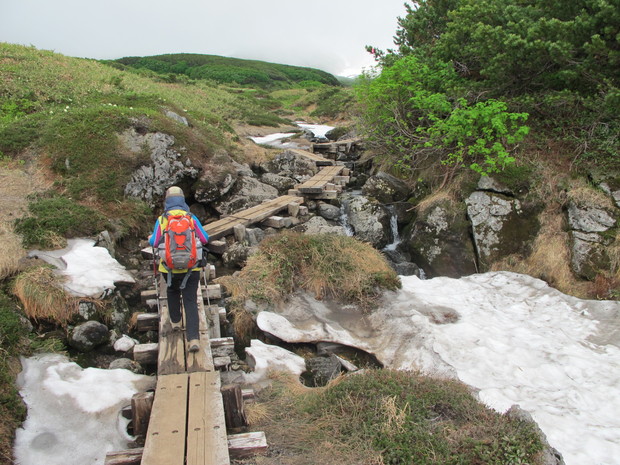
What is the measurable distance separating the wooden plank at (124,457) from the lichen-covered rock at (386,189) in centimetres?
1145

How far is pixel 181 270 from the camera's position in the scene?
575cm

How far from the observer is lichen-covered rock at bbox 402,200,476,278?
36.8 ft

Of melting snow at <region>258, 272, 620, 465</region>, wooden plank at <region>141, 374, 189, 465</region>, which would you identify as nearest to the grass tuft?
wooden plank at <region>141, 374, 189, 465</region>

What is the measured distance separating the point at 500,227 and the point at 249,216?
23.3 ft

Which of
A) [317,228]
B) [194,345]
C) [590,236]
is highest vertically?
[590,236]

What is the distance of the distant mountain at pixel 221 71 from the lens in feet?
204

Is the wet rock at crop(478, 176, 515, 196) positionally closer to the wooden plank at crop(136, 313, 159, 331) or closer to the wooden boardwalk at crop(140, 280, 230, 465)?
the wooden boardwalk at crop(140, 280, 230, 465)

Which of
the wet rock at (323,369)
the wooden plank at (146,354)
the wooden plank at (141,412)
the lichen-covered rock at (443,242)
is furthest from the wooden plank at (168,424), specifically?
the lichen-covered rock at (443,242)

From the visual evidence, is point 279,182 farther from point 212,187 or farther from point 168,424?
point 168,424

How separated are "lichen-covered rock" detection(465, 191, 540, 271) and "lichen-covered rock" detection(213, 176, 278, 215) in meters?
6.89

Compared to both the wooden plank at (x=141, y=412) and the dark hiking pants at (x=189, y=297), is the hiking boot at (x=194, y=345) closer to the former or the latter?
the dark hiking pants at (x=189, y=297)

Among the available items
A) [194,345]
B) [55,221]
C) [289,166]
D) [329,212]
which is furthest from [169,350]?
[289,166]

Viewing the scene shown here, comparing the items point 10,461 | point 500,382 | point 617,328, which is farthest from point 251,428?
point 617,328

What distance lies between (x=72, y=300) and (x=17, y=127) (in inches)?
352
